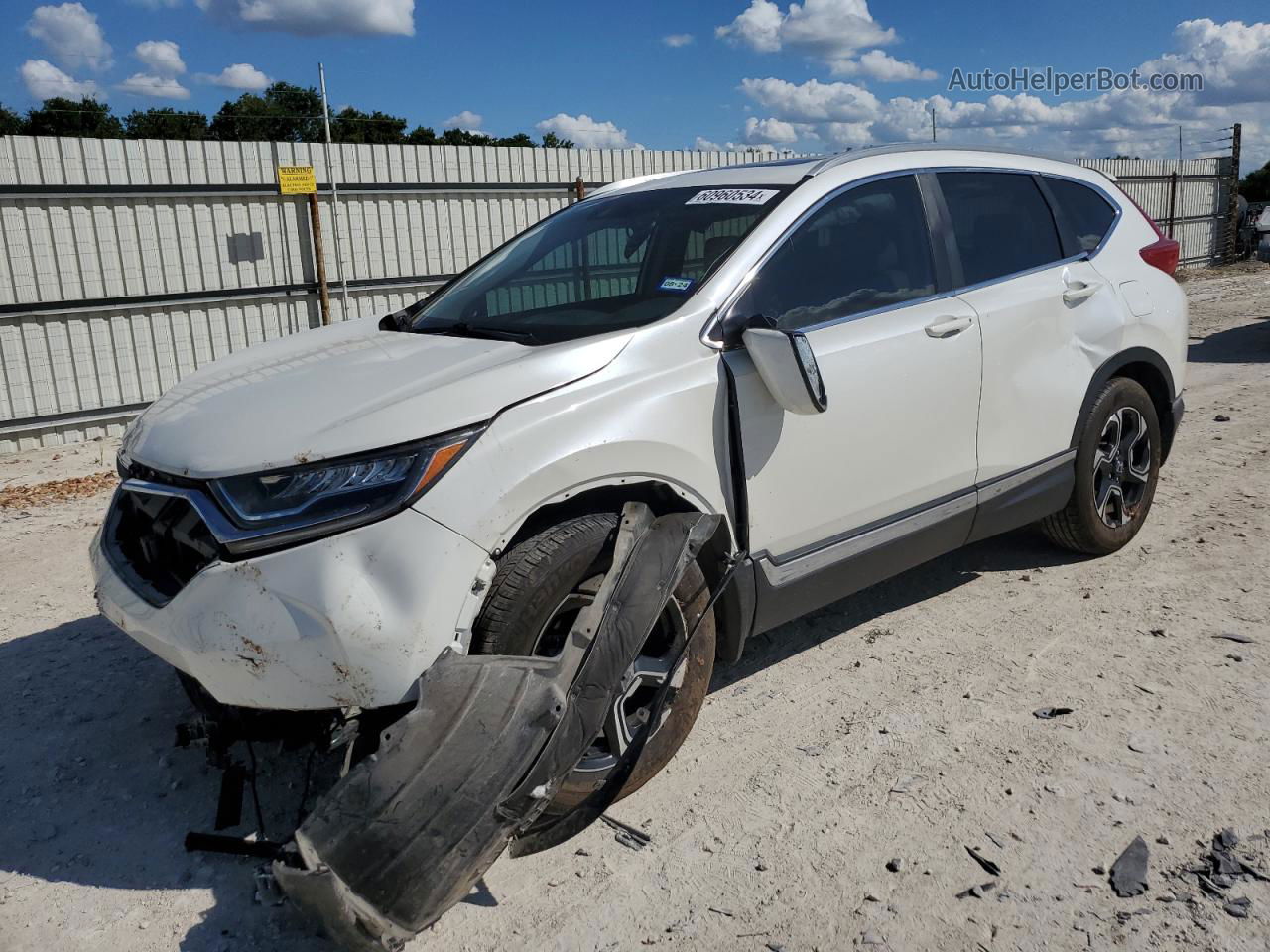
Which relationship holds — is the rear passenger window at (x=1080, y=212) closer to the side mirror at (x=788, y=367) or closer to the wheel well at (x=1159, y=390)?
the wheel well at (x=1159, y=390)

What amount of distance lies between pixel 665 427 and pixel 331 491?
98cm

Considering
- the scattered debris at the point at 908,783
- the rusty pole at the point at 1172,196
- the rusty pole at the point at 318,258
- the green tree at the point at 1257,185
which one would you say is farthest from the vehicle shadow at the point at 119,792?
the green tree at the point at 1257,185

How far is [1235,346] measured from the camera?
11094 millimetres

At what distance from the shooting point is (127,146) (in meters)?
9.11

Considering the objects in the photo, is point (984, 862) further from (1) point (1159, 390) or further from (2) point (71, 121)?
(2) point (71, 121)

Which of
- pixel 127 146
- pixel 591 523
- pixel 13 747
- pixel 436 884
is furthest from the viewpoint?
pixel 127 146

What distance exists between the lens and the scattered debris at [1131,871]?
2594 mm

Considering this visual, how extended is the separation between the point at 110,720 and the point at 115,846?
838 mm

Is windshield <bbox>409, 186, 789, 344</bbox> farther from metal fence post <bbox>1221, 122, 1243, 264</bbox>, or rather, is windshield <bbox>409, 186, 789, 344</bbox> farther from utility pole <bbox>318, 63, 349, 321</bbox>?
metal fence post <bbox>1221, 122, 1243, 264</bbox>

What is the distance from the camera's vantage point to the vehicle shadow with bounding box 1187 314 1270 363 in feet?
33.9

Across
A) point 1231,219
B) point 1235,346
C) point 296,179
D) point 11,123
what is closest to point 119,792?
point 296,179

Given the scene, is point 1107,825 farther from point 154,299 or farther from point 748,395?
point 154,299

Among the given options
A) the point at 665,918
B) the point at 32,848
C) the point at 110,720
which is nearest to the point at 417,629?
the point at 665,918

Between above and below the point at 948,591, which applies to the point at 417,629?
above
